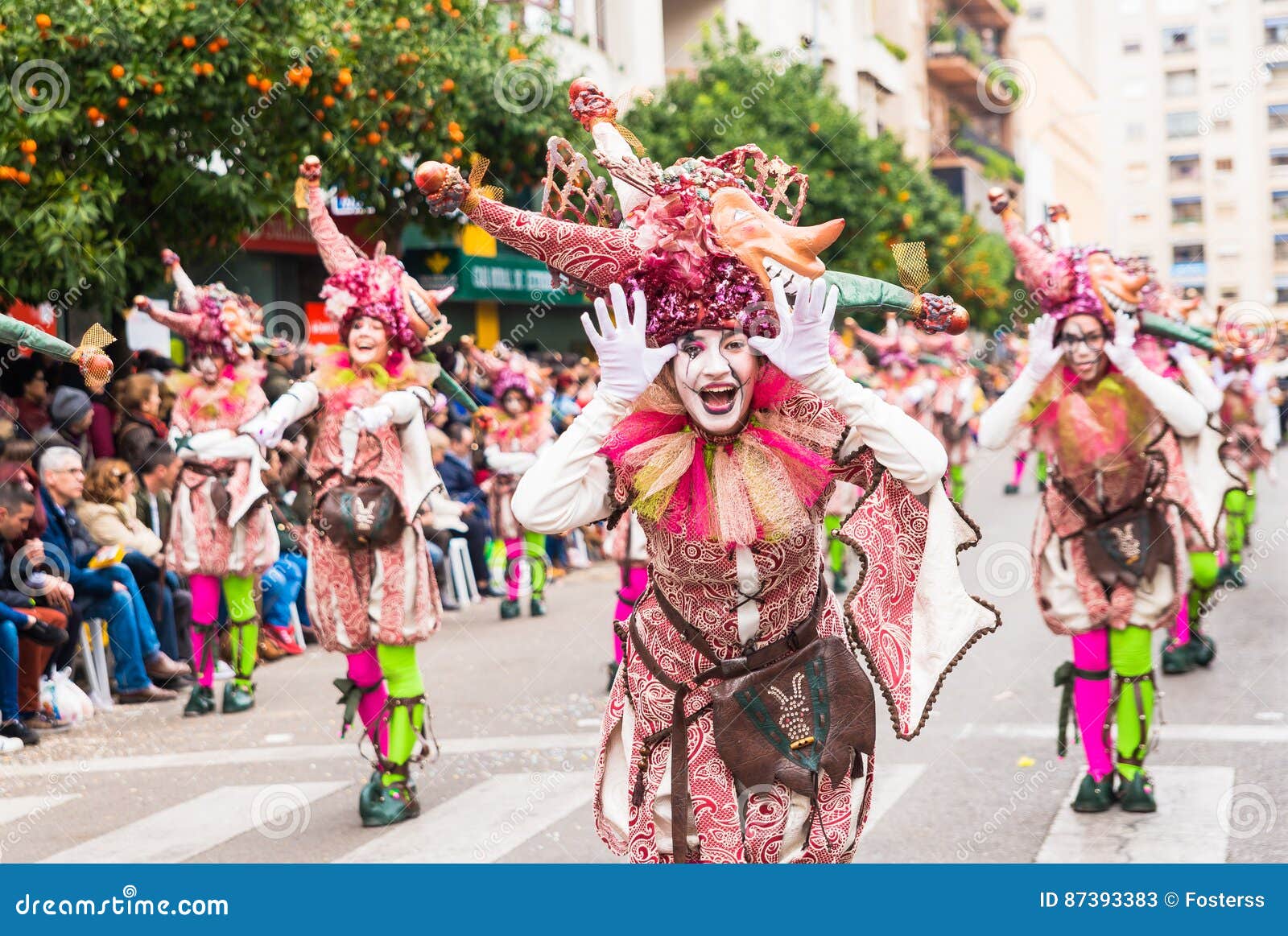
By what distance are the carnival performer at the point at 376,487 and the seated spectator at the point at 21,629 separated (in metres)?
2.41

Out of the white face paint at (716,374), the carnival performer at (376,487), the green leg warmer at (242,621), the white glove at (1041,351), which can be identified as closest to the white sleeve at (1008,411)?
the white glove at (1041,351)

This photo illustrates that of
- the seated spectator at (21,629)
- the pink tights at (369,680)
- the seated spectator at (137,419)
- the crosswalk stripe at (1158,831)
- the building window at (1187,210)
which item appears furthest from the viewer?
the building window at (1187,210)

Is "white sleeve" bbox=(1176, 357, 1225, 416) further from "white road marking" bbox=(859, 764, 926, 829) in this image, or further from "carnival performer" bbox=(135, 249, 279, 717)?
"carnival performer" bbox=(135, 249, 279, 717)

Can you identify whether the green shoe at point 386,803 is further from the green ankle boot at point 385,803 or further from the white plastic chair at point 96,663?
the white plastic chair at point 96,663

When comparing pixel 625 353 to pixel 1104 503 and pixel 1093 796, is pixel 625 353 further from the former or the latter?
pixel 1093 796

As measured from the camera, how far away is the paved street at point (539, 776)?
21.8ft

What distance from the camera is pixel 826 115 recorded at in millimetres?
26031

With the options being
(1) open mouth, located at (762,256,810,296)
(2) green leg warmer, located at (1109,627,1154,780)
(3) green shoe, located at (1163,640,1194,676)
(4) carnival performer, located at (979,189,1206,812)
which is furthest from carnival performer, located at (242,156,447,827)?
(3) green shoe, located at (1163,640,1194,676)

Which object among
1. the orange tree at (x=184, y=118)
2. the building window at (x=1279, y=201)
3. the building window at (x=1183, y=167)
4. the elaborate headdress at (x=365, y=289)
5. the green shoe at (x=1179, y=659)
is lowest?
the green shoe at (x=1179, y=659)

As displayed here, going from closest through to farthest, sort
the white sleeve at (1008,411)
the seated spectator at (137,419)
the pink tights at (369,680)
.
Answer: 1. the white sleeve at (1008,411)
2. the pink tights at (369,680)
3. the seated spectator at (137,419)

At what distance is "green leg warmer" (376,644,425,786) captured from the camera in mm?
7141

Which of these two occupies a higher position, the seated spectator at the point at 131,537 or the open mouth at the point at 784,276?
the open mouth at the point at 784,276

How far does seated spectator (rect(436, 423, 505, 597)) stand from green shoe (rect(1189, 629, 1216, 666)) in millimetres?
6440

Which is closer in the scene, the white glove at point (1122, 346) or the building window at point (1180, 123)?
the white glove at point (1122, 346)
